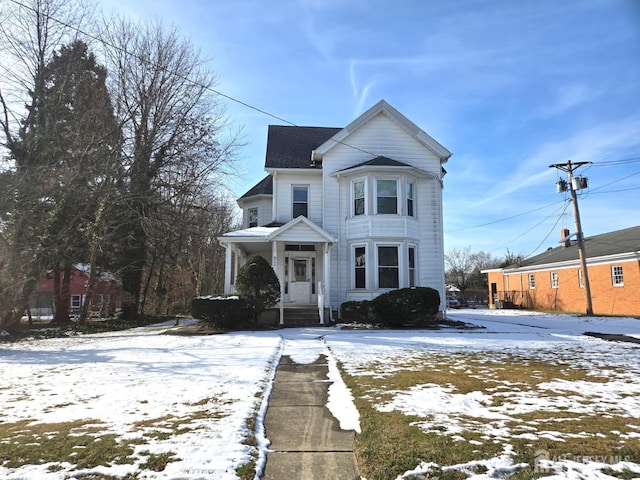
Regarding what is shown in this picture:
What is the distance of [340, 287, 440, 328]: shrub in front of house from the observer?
1548cm

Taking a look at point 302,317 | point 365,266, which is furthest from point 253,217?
point 302,317

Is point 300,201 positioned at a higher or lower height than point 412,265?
higher

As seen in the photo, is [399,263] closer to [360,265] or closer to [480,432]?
[360,265]

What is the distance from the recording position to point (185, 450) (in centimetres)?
388

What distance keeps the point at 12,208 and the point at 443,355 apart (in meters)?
14.2

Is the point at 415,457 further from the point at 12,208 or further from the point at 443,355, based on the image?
the point at 12,208

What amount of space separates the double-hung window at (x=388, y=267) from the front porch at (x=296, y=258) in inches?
90.1

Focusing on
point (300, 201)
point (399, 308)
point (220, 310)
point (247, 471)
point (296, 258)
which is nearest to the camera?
point (247, 471)

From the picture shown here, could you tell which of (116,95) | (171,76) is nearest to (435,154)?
(171,76)

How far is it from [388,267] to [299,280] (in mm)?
3986

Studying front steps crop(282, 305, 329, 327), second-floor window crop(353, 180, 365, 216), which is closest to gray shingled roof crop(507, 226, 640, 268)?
second-floor window crop(353, 180, 365, 216)

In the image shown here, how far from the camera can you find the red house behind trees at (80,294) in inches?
990

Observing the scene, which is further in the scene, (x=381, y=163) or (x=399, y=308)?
(x=381, y=163)

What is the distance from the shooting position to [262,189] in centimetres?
2169
